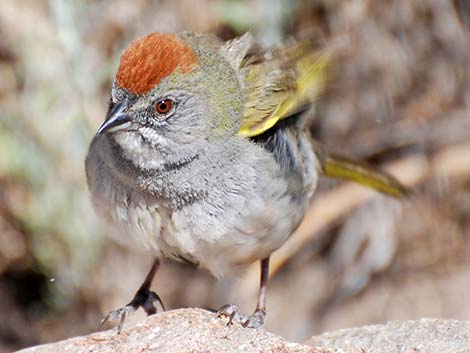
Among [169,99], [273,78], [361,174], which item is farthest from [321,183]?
[169,99]

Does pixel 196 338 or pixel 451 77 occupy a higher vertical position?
pixel 451 77

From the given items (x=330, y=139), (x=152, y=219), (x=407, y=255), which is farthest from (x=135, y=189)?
(x=407, y=255)

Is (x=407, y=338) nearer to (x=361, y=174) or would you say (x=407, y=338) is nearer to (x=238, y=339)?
(x=238, y=339)

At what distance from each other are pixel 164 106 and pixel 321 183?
309cm

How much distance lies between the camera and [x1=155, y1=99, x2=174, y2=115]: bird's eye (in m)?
4.40

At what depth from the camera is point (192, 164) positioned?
451cm

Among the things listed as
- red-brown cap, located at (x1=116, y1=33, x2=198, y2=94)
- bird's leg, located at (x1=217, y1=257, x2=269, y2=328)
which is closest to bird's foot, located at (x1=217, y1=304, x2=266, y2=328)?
bird's leg, located at (x1=217, y1=257, x2=269, y2=328)

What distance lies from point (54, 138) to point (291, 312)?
231 cm

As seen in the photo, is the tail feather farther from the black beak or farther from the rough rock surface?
the black beak

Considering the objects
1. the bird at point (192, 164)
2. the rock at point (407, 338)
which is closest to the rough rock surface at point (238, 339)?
the rock at point (407, 338)

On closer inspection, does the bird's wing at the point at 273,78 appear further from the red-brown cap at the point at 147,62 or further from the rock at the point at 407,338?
the rock at the point at 407,338

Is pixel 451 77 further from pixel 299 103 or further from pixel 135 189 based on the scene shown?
pixel 135 189

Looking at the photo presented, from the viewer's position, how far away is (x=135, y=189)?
14.8 ft

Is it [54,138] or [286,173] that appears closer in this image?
[286,173]
